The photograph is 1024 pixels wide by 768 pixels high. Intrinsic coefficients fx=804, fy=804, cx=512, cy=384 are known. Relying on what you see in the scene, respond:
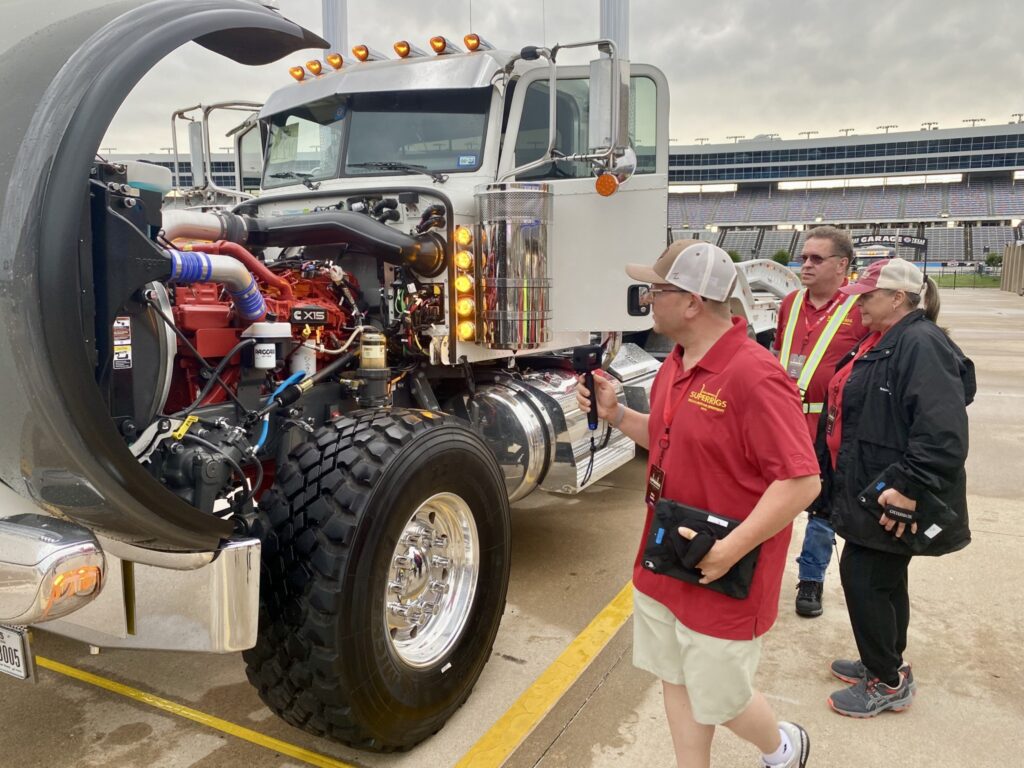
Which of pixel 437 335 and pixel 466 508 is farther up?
pixel 437 335

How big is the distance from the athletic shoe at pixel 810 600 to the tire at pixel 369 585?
1.79m

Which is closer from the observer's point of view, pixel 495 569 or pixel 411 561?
pixel 411 561

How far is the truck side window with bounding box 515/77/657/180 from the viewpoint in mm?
4559

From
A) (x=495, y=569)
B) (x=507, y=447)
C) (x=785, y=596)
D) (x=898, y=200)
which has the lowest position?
(x=785, y=596)

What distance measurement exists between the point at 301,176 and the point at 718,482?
12.0 ft

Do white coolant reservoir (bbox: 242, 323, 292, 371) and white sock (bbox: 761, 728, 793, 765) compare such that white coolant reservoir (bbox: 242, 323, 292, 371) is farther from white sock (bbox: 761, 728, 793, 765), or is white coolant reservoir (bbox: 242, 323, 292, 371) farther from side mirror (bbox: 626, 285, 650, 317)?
white sock (bbox: 761, 728, 793, 765)

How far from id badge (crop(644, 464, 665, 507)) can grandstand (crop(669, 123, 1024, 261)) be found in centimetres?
7636

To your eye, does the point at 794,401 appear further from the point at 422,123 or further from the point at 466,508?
the point at 422,123

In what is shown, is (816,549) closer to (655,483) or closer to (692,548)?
(655,483)

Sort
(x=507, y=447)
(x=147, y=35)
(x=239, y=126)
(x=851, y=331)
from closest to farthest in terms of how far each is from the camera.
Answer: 1. (x=147, y=35)
2. (x=851, y=331)
3. (x=507, y=447)
4. (x=239, y=126)

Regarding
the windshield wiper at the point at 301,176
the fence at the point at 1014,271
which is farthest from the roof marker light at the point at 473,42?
the fence at the point at 1014,271

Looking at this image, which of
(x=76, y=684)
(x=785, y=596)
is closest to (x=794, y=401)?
(x=785, y=596)

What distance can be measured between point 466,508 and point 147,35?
6.36 ft

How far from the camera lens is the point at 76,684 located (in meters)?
3.35
